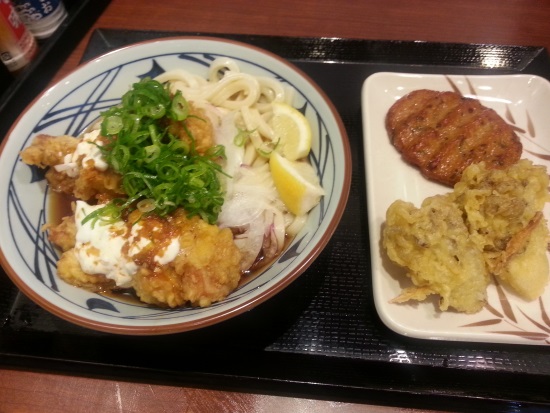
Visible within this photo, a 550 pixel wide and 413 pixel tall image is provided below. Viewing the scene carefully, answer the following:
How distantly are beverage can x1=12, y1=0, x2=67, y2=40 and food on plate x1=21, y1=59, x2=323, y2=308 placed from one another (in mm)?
1373

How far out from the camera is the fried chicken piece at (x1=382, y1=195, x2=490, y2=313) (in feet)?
5.43

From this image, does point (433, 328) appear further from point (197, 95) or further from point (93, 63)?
point (93, 63)

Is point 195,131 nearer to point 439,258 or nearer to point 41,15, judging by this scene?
point 439,258

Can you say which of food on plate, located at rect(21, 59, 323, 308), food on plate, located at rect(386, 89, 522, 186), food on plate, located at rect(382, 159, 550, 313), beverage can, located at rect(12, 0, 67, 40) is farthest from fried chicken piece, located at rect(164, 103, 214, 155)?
beverage can, located at rect(12, 0, 67, 40)

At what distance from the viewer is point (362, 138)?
7.39ft

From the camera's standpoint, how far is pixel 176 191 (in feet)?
5.37

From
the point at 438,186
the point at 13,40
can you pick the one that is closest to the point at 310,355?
the point at 438,186

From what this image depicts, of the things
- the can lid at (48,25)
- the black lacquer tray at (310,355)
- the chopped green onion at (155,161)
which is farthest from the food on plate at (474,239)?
the can lid at (48,25)

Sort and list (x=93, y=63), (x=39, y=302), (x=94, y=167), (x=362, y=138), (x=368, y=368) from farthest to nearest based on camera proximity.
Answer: (x=362, y=138) < (x=93, y=63) < (x=94, y=167) < (x=368, y=368) < (x=39, y=302)

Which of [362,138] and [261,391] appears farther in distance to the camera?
[362,138]

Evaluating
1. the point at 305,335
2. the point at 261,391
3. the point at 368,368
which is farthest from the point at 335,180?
the point at 261,391

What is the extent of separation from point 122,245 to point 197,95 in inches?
36.3

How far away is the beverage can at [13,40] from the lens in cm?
255

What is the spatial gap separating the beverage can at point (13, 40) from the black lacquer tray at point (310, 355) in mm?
1572
